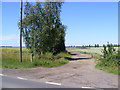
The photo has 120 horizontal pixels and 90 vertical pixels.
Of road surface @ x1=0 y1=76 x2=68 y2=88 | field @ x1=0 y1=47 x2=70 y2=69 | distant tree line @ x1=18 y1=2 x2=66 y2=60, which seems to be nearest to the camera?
road surface @ x1=0 y1=76 x2=68 y2=88

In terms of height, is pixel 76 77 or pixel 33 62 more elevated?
pixel 33 62

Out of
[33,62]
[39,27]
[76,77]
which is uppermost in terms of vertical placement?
[39,27]

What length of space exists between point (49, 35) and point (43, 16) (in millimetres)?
2534

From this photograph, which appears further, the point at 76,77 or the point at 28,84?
the point at 76,77

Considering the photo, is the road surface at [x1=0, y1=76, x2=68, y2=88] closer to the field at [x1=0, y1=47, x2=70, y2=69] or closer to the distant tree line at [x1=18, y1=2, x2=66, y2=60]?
the field at [x1=0, y1=47, x2=70, y2=69]

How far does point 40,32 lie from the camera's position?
22.0 metres

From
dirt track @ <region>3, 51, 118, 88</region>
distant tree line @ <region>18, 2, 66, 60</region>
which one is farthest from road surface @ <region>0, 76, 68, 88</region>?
distant tree line @ <region>18, 2, 66, 60</region>

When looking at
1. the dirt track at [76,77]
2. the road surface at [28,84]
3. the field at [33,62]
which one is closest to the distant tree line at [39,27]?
the field at [33,62]

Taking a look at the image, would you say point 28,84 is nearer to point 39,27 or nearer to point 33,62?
point 33,62

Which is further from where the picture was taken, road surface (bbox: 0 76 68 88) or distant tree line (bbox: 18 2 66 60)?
distant tree line (bbox: 18 2 66 60)

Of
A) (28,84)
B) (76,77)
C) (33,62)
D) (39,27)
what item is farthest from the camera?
(39,27)

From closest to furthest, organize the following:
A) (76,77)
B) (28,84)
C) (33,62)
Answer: (28,84), (76,77), (33,62)

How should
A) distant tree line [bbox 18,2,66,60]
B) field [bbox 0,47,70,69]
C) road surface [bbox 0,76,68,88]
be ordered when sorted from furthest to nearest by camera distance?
distant tree line [bbox 18,2,66,60] < field [bbox 0,47,70,69] < road surface [bbox 0,76,68,88]

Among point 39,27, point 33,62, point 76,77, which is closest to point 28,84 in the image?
point 76,77
